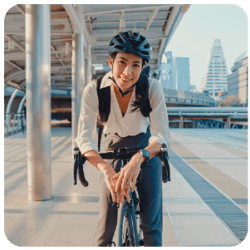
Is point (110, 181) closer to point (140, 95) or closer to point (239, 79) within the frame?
point (140, 95)

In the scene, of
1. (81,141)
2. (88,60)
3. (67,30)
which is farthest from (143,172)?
(88,60)

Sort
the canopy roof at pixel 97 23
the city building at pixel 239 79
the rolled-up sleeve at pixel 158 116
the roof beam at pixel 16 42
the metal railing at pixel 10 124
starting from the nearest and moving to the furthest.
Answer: the rolled-up sleeve at pixel 158 116 → the canopy roof at pixel 97 23 → the roof beam at pixel 16 42 → the metal railing at pixel 10 124 → the city building at pixel 239 79

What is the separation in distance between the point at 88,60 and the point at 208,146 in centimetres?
757

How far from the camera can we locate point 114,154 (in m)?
1.73

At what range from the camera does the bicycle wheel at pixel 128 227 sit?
1.69 meters

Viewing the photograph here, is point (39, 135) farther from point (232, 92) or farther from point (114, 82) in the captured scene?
point (232, 92)

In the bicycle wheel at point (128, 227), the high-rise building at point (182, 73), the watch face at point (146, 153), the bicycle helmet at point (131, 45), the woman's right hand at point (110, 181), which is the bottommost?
the bicycle wheel at point (128, 227)

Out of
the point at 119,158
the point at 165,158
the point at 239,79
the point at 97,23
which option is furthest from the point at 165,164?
the point at 239,79

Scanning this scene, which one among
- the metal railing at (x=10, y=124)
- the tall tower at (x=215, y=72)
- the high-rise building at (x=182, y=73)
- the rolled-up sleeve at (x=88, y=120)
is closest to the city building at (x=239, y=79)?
the high-rise building at (x=182, y=73)

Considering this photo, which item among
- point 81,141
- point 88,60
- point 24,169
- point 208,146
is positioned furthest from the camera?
point 88,60

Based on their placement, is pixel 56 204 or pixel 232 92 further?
pixel 232 92

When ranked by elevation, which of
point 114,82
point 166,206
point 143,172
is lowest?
point 166,206

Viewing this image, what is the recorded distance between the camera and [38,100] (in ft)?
13.5

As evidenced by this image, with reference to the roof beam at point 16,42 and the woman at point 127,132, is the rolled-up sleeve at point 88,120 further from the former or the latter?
the roof beam at point 16,42
